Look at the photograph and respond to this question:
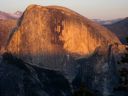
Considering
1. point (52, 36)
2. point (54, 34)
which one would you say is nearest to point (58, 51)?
point (52, 36)

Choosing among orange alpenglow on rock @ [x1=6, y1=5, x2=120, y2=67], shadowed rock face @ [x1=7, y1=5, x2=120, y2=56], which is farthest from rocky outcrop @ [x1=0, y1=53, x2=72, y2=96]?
shadowed rock face @ [x1=7, y1=5, x2=120, y2=56]

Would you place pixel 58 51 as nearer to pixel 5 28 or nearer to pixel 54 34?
pixel 54 34

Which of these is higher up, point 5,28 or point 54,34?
point 5,28

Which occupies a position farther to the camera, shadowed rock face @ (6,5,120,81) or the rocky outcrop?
shadowed rock face @ (6,5,120,81)

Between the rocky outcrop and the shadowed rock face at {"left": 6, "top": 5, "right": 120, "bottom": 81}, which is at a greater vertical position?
the shadowed rock face at {"left": 6, "top": 5, "right": 120, "bottom": 81}

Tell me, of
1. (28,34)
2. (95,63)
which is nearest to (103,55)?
(95,63)

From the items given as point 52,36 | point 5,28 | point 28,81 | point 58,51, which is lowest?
point 28,81

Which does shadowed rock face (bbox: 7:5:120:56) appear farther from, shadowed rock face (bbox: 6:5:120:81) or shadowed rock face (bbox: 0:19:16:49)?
shadowed rock face (bbox: 0:19:16:49)

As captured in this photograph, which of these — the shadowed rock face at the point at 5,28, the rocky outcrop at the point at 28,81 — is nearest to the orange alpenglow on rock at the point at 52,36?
the rocky outcrop at the point at 28,81
